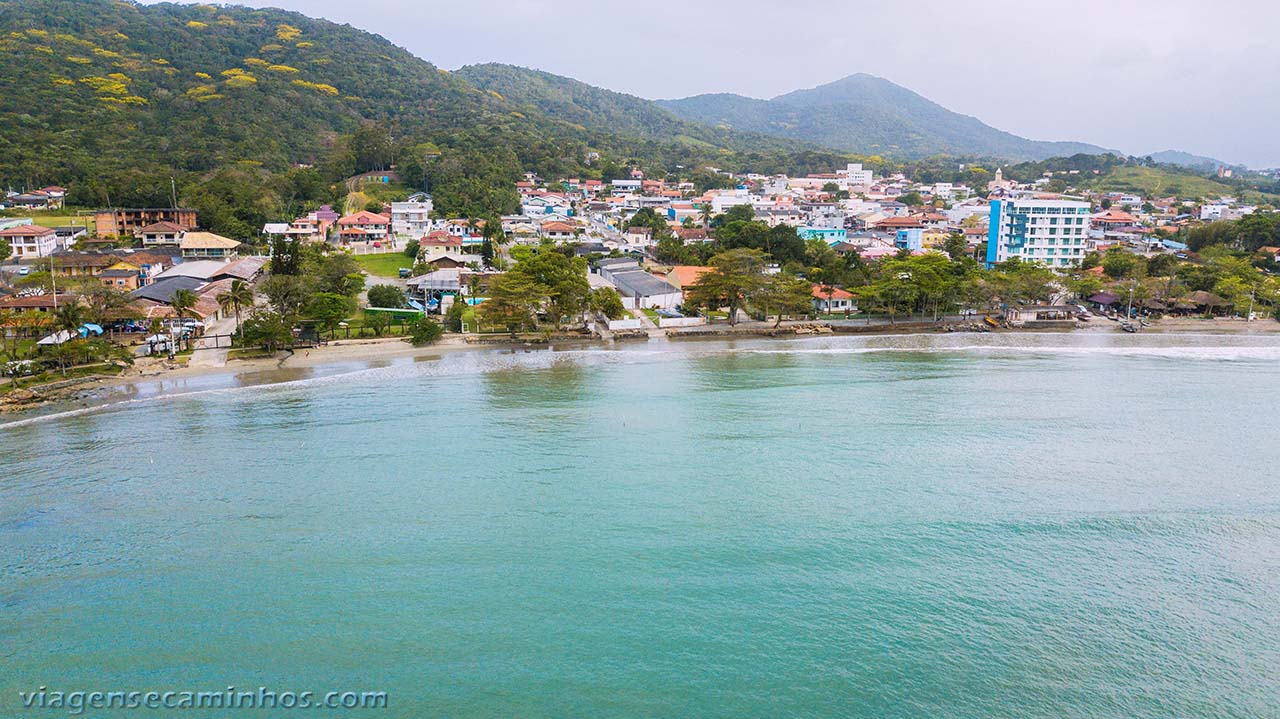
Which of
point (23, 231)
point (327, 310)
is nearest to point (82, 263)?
point (23, 231)

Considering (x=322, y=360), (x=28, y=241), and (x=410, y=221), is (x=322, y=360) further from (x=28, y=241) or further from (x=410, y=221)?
(x=410, y=221)

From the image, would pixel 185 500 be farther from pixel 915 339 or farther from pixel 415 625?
pixel 915 339

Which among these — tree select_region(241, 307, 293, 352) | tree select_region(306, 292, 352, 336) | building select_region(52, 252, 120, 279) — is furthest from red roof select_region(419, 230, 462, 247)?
tree select_region(241, 307, 293, 352)

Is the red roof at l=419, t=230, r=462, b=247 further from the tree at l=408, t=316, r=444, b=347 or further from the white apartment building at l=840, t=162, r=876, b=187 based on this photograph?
the white apartment building at l=840, t=162, r=876, b=187

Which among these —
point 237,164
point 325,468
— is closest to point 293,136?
point 237,164

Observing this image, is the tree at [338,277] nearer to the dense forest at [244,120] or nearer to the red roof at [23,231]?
the dense forest at [244,120]

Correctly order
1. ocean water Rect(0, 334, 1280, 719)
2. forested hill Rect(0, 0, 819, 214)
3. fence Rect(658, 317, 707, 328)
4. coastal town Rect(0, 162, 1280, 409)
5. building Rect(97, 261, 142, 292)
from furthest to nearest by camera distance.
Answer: forested hill Rect(0, 0, 819, 214)
building Rect(97, 261, 142, 292)
fence Rect(658, 317, 707, 328)
coastal town Rect(0, 162, 1280, 409)
ocean water Rect(0, 334, 1280, 719)
